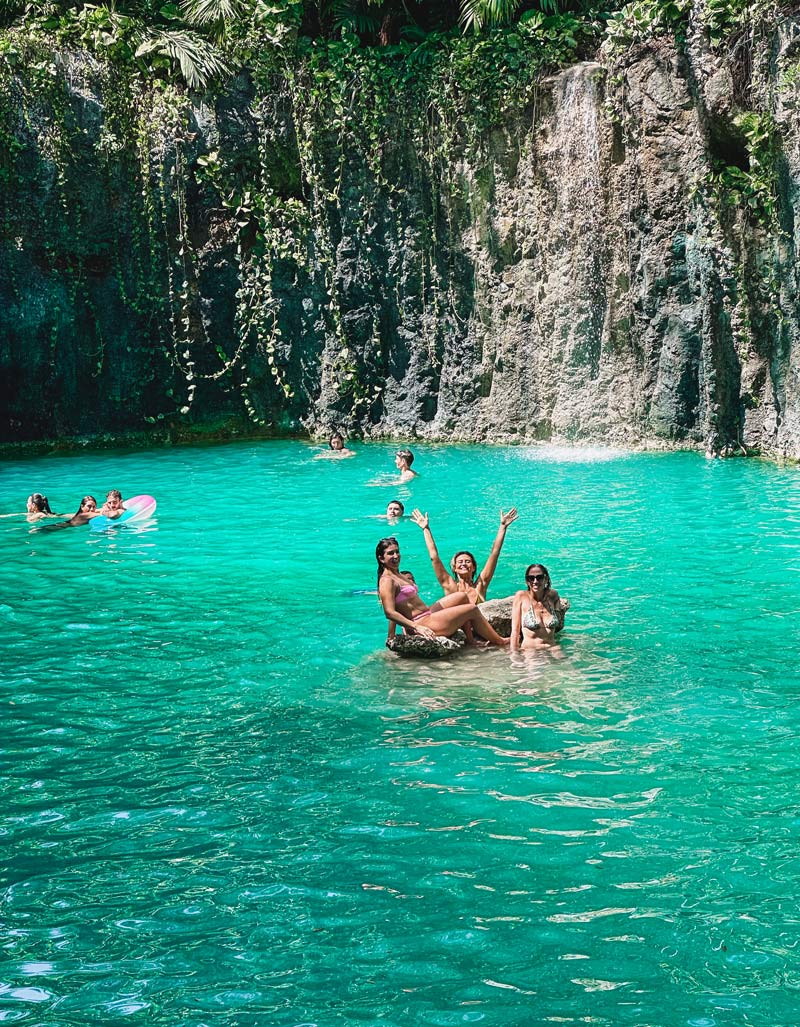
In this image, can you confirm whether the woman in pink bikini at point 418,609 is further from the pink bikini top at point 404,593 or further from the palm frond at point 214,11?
the palm frond at point 214,11

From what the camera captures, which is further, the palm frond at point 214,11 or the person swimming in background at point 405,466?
the palm frond at point 214,11

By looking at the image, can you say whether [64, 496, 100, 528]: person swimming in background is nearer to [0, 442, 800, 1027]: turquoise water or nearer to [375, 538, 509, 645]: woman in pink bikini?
[0, 442, 800, 1027]: turquoise water

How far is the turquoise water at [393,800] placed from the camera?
518 centimetres

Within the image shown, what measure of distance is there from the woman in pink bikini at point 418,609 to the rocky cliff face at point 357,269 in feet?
41.3

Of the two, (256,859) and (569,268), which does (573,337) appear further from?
(256,859)

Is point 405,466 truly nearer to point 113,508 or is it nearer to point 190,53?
point 113,508

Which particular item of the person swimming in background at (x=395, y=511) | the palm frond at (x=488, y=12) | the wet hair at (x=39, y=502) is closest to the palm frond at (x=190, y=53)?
the palm frond at (x=488, y=12)

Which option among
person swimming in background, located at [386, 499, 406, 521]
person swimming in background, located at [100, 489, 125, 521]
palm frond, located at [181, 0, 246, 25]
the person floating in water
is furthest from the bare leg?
palm frond, located at [181, 0, 246, 25]

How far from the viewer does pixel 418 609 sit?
1082 centimetres

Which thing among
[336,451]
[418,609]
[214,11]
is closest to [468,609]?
[418,609]

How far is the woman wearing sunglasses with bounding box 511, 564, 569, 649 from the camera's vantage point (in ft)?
33.6

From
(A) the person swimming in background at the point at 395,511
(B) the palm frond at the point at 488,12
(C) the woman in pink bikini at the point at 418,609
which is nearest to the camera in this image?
(C) the woman in pink bikini at the point at 418,609

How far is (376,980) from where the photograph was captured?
17.0 feet

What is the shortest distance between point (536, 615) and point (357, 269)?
18.9 m
